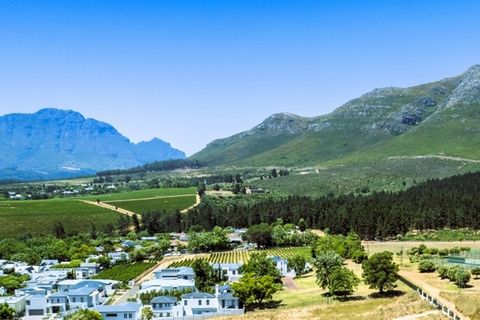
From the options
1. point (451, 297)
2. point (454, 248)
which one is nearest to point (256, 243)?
point (454, 248)

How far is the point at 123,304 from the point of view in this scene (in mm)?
56156

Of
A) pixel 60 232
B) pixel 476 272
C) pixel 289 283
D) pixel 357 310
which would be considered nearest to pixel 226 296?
pixel 357 310

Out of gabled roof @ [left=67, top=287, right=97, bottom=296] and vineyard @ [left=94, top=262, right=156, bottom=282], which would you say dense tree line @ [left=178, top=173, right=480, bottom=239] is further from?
gabled roof @ [left=67, top=287, right=97, bottom=296]

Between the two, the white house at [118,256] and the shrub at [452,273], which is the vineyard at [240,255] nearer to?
the white house at [118,256]

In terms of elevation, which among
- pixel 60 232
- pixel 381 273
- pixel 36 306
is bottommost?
pixel 36 306

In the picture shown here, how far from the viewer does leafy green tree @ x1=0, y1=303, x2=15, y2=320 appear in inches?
2241

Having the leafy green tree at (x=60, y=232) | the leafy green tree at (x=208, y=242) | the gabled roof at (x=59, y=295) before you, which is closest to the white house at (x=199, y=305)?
the gabled roof at (x=59, y=295)

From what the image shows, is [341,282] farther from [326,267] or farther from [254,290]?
[254,290]

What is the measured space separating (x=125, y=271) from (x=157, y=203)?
85920mm

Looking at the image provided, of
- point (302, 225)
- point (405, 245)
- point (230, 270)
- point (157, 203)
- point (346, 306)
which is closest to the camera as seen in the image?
point (346, 306)

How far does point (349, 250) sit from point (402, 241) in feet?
60.7

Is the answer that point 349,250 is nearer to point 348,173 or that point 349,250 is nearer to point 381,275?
point 381,275

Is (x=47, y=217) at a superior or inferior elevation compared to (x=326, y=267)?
superior

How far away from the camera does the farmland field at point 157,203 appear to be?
523 feet
